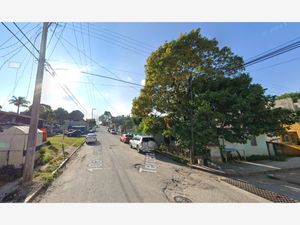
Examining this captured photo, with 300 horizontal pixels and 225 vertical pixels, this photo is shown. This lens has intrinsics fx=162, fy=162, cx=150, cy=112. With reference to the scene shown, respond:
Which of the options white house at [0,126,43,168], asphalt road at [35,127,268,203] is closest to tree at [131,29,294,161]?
asphalt road at [35,127,268,203]

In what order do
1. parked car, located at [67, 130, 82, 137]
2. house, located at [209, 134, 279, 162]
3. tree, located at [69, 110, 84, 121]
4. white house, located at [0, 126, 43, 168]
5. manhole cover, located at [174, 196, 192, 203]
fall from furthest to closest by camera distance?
tree, located at [69, 110, 84, 121] → parked car, located at [67, 130, 82, 137] → house, located at [209, 134, 279, 162] → white house, located at [0, 126, 43, 168] → manhole cover, located at [174, 196, 192, 203]

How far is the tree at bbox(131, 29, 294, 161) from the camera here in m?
10.5

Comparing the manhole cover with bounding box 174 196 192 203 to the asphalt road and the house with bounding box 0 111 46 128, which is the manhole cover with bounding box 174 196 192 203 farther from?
the house with bounding box 0 111 46 128

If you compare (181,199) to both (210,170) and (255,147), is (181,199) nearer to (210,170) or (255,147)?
(210,170)

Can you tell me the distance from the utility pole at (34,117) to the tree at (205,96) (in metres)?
7.31

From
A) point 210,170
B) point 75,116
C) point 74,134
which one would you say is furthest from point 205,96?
point 75,116

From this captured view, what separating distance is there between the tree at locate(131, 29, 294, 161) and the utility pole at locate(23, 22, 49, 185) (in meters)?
7.31

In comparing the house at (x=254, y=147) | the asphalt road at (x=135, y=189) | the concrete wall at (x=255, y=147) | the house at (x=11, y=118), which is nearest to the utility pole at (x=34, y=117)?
the asphalt road at (x=135, y=189)

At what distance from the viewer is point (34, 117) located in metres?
7.41

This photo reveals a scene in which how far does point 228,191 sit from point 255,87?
7574 mm

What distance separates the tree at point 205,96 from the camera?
34.4 feet

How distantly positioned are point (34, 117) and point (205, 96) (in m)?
9.82

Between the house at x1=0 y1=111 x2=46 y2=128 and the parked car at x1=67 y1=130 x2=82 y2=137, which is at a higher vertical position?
the house at x1=0 y1=111 x2=46 y2=128
